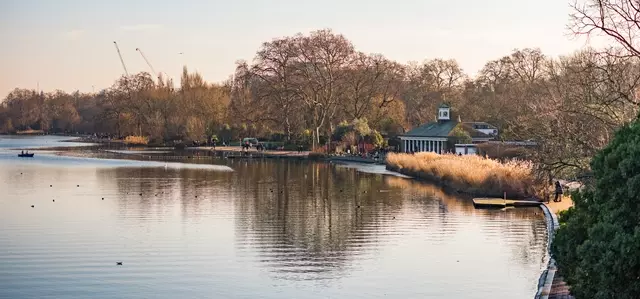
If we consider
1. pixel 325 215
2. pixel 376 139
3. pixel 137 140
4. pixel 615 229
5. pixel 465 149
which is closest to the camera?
pixel 615 229

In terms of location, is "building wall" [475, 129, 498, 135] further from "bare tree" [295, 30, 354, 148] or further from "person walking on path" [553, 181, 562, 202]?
"person walking on path" [553, 181, 562, 202]

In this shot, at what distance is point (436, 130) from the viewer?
74938 mm

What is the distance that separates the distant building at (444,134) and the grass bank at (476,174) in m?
7.93

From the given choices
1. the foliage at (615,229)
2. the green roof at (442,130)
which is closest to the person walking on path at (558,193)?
the foliage at (615,229)

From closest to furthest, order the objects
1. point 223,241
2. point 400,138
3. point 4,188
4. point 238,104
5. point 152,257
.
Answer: point 152,257, point 223,241, point 4,188, point 400,138, point 238,104

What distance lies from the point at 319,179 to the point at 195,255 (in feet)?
101

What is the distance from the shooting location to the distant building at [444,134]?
7144 centimetres

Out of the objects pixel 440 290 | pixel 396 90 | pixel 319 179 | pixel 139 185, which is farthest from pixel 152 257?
pixel 396 90

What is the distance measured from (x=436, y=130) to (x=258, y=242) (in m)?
46.9

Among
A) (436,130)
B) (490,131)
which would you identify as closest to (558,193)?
(490,131)

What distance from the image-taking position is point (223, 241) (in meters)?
30.0

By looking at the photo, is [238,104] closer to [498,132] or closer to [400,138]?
[400,138]

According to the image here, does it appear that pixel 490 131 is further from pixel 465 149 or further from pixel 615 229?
pixel 615 229

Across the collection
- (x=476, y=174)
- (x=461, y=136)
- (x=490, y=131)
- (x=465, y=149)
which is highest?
(x=490, y=131)
